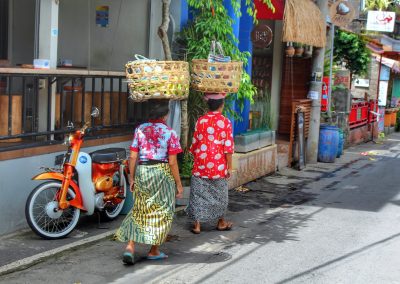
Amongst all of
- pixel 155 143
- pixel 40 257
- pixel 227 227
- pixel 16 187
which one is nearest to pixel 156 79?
pixel 155 143

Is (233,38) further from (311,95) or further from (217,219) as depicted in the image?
(311,95)

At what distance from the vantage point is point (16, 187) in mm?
6625

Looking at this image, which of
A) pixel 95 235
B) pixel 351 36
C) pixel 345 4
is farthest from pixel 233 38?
pixel 351 36

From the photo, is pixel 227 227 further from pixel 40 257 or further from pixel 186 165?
pixel 40 257

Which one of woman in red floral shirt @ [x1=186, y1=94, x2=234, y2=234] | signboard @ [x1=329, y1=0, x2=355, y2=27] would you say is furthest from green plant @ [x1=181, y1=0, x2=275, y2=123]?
signboard @ [x1=329, y1=0, x2=355, y2=27]

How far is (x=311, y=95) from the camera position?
1330 centimetres

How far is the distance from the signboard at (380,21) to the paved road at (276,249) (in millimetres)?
14376

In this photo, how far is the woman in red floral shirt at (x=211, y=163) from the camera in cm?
705

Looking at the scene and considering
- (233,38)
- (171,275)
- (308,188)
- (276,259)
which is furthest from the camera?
(308,188)

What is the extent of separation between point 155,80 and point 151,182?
1.13 m

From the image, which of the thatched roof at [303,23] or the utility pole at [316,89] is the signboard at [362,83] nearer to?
the utility pole at [316,89]

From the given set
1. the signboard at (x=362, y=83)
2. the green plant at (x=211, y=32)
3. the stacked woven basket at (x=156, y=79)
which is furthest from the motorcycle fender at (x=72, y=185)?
the signboard at (x=362, y=83)

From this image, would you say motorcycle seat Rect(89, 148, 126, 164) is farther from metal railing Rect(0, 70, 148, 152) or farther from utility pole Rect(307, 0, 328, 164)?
utility pole Rect(307, 0, 328, 164)

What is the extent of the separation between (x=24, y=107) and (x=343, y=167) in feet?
28.5
